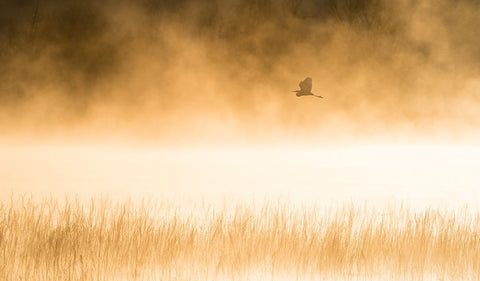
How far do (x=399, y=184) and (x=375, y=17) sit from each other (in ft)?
50.0

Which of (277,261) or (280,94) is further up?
(280,94)

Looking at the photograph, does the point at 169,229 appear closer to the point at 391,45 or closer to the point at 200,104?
the point at 391,45

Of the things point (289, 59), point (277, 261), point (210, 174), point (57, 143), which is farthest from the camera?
point (289, 59)

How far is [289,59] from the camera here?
31844mm

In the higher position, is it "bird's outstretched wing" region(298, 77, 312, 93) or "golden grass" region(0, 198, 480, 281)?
"bird's outstretched wing" region(298, 77, 312, 93)

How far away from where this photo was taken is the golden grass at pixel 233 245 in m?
7.17

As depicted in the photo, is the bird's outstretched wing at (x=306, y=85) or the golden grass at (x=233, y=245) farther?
the bird's outstretched wing at (x=306, y=85)

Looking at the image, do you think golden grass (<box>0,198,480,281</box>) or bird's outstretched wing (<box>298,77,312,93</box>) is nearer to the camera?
golden grass (<box>0,198,480,281</box>)

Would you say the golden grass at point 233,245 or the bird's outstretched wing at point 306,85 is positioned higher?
the bird's outstretched wing at point 306,85

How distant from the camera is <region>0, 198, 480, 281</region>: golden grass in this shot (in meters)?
7.17

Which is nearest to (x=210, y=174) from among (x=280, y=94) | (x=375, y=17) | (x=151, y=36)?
(x=375, y=17)

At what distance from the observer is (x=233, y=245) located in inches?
303

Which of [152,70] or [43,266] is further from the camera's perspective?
[152,70]

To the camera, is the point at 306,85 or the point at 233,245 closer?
the point at 233,245
